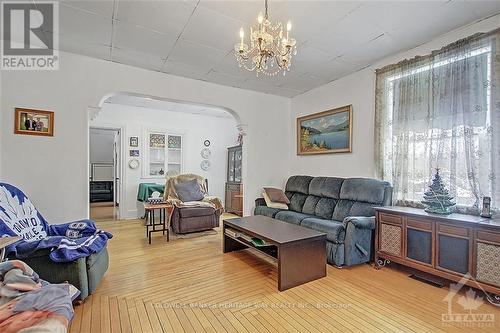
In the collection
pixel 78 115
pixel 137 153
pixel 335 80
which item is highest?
pixel 335 80

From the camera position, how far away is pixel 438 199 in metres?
2.58

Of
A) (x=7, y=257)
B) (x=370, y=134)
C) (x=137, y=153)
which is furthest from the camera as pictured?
(x=137, y=153)

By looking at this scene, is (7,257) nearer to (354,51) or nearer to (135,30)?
(135,30)

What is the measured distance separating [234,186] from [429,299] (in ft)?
15.5

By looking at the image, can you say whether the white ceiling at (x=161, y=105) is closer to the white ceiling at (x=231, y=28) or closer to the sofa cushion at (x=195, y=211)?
the white ceiling at (x=231, y=28)

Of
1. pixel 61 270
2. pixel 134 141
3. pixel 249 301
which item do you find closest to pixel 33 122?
pixel 61 270

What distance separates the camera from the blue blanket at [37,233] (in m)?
1.98

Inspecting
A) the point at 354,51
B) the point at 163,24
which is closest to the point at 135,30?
the point at 163,24

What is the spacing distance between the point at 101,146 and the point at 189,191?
237 inches

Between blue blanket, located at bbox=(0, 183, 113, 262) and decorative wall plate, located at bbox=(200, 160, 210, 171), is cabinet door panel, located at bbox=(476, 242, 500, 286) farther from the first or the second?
Result: decorative wall plate, located at bbox=(200, 160, 210, 171)

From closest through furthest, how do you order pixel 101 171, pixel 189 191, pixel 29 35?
pixel 29 35 < pixel 189 191 < pixel 101 171

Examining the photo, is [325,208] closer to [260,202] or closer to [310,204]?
[310,204]

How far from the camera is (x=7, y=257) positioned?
6.28 feet

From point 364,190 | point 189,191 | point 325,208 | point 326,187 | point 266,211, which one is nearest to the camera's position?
point 364,190
